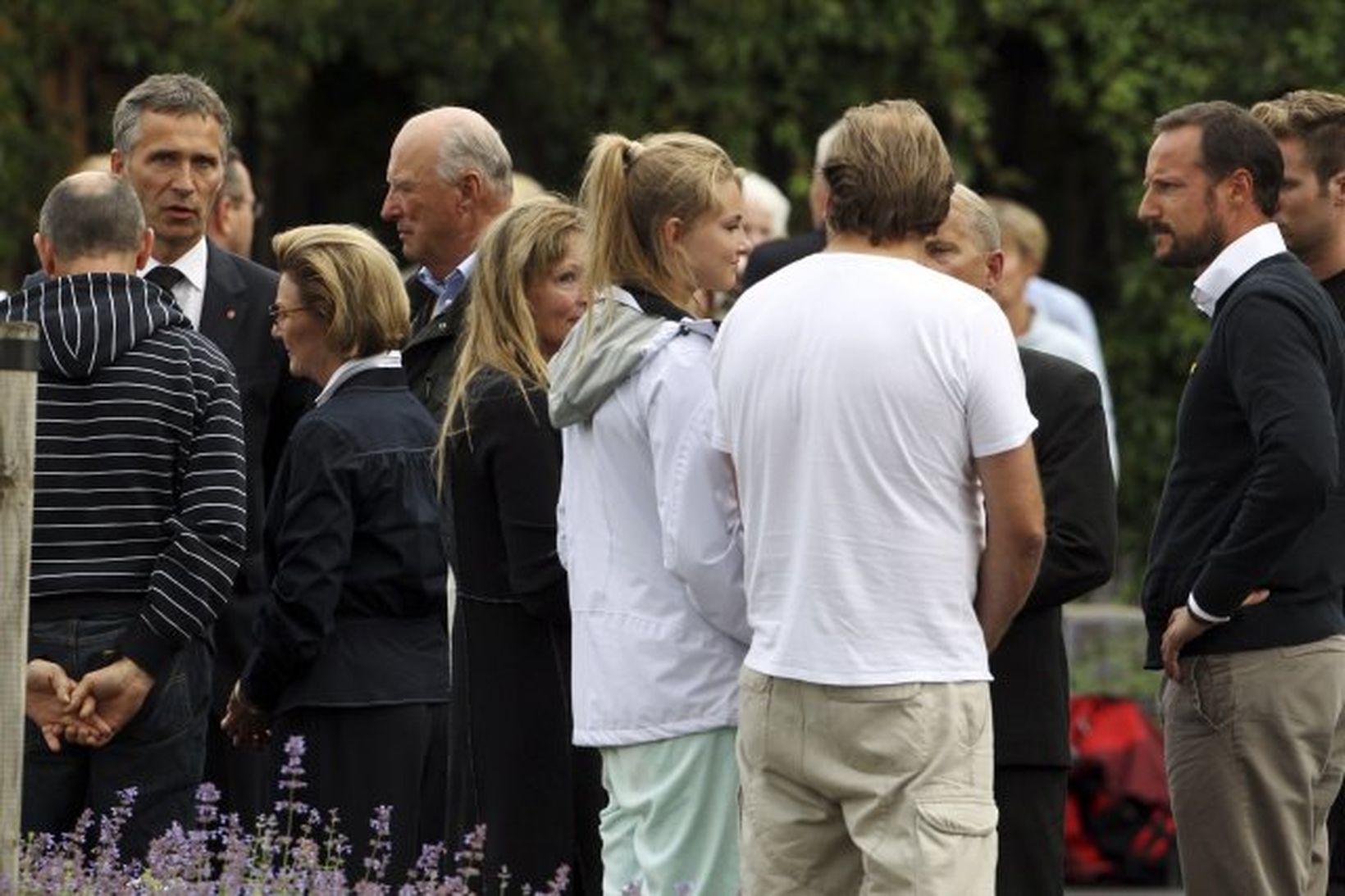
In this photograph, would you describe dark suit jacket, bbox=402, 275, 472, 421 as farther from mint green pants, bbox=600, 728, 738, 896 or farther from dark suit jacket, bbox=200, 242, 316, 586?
mint green pants, bbox=600, 728, 738, 896

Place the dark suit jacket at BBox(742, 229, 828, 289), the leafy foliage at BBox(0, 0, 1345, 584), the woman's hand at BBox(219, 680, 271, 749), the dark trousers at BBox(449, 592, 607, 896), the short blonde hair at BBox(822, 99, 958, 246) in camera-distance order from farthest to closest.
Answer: the leafy foliage at BBox(0, 0, 1345, 584), the dark suit jacket at BBox(742, 229, 828, 289), the woman's hand at BBox(219, 680, 271, 749), the dark trousers at BBox(449, 592, 607, 896), the short blonde hair at BBox(822, 99, 958, 246)

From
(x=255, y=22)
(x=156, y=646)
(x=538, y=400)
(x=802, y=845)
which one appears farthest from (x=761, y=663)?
(x=255, y=22)

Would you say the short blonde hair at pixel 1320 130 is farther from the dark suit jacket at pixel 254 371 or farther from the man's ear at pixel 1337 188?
the dark suit jacket at pixel 254 371

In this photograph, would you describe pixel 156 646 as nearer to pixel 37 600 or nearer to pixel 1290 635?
pixel 37 600

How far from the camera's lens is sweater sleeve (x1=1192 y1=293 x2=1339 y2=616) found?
18.9 feet

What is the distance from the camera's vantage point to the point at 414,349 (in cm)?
718

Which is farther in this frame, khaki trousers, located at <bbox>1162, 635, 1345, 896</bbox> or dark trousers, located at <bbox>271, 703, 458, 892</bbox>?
dark trousers, located at <bbox>271, 703, 458, 892</bbox>

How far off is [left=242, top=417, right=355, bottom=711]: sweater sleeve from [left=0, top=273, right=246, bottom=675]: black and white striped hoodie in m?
0.16

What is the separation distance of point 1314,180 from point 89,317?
2569 millimetres

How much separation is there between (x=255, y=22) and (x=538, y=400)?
7567 mm

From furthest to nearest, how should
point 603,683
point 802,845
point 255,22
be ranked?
point 255,22
point 603,683
point 802,845

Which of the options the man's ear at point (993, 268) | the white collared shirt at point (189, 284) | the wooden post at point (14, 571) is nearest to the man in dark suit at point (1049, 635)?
the man's ear at point (993, 268)

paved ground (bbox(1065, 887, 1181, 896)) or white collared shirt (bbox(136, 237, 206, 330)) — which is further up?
white collared shirt (bbox(136, 237, 206, 330))

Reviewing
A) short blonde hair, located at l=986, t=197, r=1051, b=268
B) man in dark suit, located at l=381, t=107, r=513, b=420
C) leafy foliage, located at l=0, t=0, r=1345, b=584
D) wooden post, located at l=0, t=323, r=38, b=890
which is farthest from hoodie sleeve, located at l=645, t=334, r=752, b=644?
leafy foliage, located at l=0, t=0, r=1345, b=584
